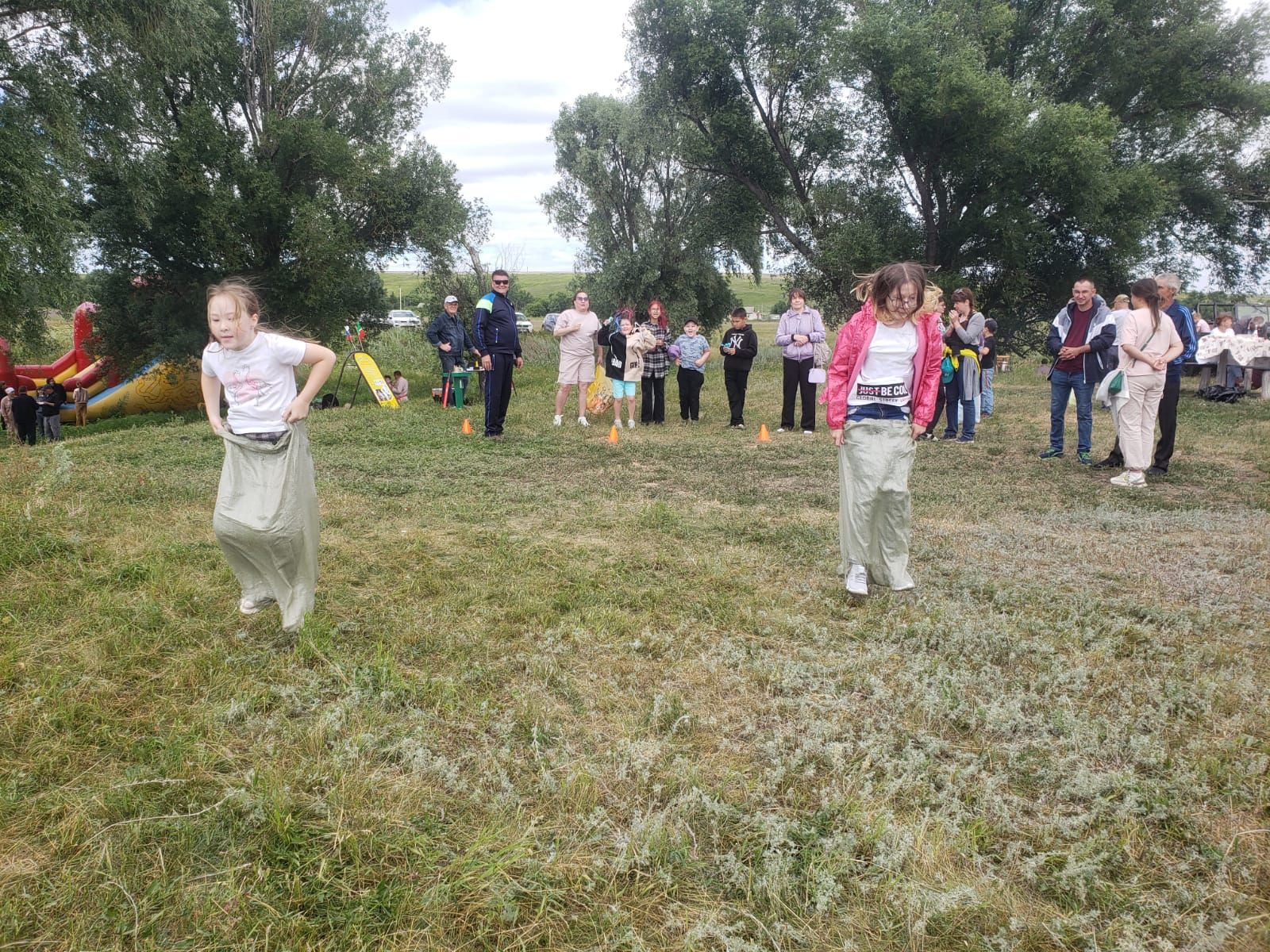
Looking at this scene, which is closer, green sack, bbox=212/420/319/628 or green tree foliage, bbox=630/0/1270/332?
green sack, bbox=212/420/319/628

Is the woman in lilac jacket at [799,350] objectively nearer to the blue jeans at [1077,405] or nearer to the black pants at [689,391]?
the black pants at [689,391]

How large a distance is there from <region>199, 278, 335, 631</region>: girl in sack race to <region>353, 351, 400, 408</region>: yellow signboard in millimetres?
11493

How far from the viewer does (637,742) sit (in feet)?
10.6

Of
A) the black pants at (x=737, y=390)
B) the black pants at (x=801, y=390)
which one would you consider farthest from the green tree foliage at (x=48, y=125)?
the black pants at (x=801, y=390)

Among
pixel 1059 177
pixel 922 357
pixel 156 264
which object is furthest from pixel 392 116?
pixel 922 357

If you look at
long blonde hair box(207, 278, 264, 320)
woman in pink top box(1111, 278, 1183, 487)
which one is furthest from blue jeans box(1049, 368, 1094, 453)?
long blonde hair box(207, 278, 264, 320)

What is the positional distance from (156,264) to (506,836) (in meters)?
20.0

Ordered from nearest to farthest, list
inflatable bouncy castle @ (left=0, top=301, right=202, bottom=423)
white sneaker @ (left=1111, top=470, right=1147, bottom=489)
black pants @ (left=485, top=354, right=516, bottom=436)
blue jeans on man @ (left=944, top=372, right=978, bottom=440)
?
1. white sneaker @ (left=1111, top=470, right=1147, bottom=489)
2. black pants @ (left=485, top=354, right=516, bottom=436)
3. blue jeans on man @ (left=944, top=372, right=978, bottom=440)
4. inflatable bouncy castle @ (left=0, top=301, right=202, bottom=423)

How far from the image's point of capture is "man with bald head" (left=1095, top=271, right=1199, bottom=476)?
26.6 feet

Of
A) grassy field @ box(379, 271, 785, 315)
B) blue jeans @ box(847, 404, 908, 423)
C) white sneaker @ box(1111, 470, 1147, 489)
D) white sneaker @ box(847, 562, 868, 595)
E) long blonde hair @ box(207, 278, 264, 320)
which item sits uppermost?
grassy field @ box(379, 271, 785, 315)

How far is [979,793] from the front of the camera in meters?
2.91

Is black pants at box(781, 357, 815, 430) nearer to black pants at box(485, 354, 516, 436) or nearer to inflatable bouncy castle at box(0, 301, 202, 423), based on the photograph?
black pants at box(485, 354, 516, 436)

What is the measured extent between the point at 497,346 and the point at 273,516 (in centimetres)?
698

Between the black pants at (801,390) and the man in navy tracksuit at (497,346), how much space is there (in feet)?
12.8
